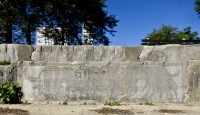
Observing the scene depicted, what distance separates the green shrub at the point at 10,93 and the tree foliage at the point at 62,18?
1022 cm

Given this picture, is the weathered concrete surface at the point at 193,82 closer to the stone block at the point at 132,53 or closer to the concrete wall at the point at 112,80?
A: the concrete wall at the point at 112,80

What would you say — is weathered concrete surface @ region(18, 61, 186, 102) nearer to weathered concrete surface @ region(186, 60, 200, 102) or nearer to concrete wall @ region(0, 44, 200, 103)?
concrete wall @ region(0, 44, 200, 103)

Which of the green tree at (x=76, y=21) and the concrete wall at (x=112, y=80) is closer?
the concrete wall at (x=112, y=80)

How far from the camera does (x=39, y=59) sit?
21.6 feet

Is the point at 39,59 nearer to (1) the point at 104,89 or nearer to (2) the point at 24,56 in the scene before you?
(2) the point at 24,56

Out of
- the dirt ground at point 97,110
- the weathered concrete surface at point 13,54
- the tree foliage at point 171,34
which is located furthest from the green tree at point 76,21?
the tree foliage at point 171,34

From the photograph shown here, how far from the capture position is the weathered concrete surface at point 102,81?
→ 626cm

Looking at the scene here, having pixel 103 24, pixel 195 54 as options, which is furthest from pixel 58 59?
pixel 103 24

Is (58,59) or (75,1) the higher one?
(75,1)

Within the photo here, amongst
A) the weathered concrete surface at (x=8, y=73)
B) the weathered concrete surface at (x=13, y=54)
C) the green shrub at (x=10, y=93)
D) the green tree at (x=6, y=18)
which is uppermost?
the green tree at (x=6, y=18)

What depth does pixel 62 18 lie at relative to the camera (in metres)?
18.6

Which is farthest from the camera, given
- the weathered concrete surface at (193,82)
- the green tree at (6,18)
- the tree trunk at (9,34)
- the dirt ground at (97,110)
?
the tree trunk at (9,34)

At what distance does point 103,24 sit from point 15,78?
13.8 meters

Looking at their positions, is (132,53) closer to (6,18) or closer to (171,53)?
(171,53)
